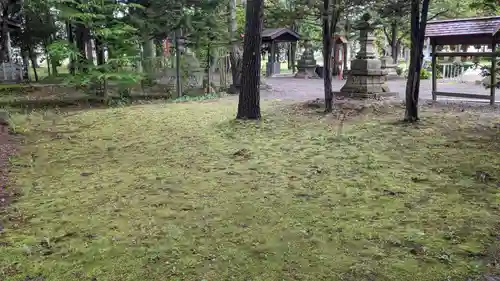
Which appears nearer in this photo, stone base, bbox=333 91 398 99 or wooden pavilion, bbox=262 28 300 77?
stone base, bbox=333 91 398 99

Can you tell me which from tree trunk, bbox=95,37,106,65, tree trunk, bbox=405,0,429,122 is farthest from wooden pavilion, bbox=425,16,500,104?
tree trunk, bbox=95,37,106,65

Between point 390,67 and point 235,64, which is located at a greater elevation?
point 235,64

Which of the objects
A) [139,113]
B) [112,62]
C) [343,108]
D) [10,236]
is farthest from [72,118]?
[10,236]

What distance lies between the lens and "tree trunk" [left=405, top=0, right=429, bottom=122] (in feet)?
27.5

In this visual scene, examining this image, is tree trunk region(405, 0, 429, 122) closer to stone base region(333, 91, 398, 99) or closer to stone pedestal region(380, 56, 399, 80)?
stone base region(333, 91, 398, 99)

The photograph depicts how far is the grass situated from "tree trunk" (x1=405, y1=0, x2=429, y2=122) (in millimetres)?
720

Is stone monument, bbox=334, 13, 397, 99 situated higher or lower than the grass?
higher

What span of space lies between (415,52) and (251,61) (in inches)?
139

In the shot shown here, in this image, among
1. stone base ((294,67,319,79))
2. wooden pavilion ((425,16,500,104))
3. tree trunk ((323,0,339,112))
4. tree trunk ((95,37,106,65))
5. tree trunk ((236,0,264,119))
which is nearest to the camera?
tree trunk ((236,0,264,119))

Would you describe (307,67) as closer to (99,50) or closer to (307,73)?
(307,73)

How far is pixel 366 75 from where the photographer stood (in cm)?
1305

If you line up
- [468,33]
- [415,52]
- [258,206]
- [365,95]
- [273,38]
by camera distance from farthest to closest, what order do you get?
[273,38], [365,95], [468,33], [415,52], [258,206]

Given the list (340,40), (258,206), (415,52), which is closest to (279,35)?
(340,40)

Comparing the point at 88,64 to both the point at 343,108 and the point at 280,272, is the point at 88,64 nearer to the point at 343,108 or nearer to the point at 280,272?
the point at 343,108
